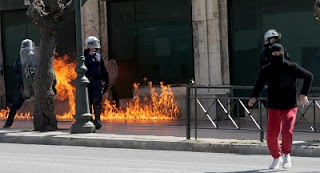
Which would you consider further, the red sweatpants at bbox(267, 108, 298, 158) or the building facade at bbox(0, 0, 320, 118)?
the building facade at bbox(0, 0, 320, 118)

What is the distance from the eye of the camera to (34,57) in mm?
18984

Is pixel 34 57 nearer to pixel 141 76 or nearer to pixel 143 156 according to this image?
pixel 141 76

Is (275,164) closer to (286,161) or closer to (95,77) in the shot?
(286,161)

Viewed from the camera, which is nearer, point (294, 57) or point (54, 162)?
point (54, 162)

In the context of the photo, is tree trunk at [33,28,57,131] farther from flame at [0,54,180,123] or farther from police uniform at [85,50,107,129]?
flame at [0,54,180,123]

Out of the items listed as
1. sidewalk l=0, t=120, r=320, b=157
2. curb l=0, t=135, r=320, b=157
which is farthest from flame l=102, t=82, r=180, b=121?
curb l=0, t=135, r=320, b=157

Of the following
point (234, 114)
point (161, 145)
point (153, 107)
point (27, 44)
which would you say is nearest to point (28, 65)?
point (27, 44)

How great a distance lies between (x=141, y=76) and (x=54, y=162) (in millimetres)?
9404

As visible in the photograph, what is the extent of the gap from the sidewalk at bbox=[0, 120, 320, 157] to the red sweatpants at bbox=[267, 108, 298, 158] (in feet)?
6.75

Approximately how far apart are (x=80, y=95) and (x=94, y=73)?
706 millimetres

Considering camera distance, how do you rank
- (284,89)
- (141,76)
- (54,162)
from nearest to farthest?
1. (284,89)
2. (54,162)
3. (141,76)

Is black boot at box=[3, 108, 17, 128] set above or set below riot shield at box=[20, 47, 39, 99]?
below

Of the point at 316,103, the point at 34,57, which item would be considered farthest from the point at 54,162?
the point at 34,57

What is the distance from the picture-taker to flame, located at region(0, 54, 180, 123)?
21.4 meters
